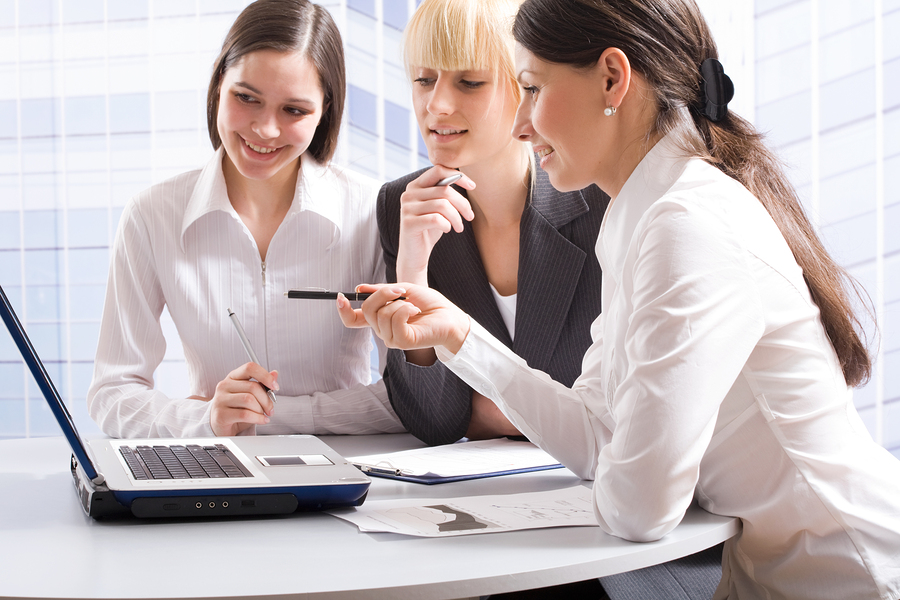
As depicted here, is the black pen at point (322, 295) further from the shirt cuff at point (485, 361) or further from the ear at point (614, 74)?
the ear at point (614, 74)

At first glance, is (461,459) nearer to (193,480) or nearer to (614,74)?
(193,480)

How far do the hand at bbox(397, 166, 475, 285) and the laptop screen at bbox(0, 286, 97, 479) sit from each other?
0.75 metres

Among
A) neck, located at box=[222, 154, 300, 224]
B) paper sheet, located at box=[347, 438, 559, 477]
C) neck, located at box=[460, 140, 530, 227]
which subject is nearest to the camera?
paper sheet, located at box=[347, 438, 559, 477]

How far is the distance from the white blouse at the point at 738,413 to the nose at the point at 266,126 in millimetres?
901

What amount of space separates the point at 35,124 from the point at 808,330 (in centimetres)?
318

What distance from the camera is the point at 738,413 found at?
34.8 inches

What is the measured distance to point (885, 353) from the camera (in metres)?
2.84

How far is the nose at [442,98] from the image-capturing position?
4.82ft

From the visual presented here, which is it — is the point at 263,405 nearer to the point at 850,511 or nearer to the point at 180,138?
the point at 850,511

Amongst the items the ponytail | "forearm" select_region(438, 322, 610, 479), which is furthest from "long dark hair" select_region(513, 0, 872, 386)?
"forearm" select_region(438, 322, 610, 479)

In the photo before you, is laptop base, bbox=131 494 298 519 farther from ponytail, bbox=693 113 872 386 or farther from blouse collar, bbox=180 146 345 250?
blouse collar, bbox=180 146 345 250

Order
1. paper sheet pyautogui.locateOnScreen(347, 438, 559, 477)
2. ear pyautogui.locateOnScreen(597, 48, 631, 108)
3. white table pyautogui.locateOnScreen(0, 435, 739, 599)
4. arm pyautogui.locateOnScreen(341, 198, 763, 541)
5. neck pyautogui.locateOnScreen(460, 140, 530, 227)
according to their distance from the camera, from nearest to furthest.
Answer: white table pyautogui.locateOnScreen(0, 435, 739, 599)
arm pyautogui.locateOnScreen(341, 198, 763, 541)
ear pyautogui.locateOnScreen(597, 48, 631, 108)
paper sheet pyautogui.locateOnScreen(347, 438, 559, 477)
neck pyautogui.locateOnScreen(460, 140, 530, 227)

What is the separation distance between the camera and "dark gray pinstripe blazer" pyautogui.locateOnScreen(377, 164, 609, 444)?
138 cm

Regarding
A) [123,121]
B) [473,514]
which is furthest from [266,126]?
[123,121]
